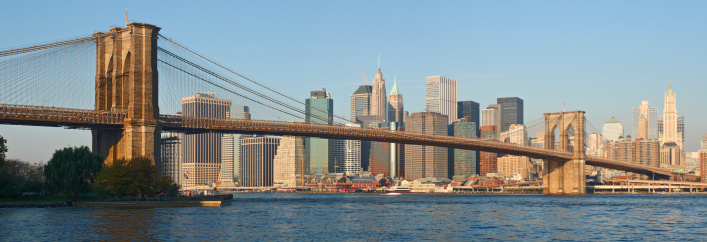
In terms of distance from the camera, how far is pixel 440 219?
191 ft

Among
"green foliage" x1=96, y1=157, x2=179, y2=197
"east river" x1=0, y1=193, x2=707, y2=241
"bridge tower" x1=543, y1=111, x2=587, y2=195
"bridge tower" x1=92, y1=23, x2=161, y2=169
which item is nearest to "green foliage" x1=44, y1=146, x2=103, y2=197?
"green foliage" x1=96, y1=157, x2=179, y2=197

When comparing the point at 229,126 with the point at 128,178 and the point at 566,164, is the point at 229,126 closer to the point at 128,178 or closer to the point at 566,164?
the point at 128,178

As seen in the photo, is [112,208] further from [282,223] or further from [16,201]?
[282,223]

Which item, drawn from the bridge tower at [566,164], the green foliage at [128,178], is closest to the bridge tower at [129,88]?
the green foliage at [128,178]

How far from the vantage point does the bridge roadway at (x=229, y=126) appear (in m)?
66.5

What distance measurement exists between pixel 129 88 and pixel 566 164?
77.6 m

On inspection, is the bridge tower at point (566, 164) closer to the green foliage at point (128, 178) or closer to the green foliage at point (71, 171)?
the green foliage at point (128, 178)

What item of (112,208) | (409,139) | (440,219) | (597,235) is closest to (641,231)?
(597,235)

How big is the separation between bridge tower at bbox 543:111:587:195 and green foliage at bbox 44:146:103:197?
259 feet

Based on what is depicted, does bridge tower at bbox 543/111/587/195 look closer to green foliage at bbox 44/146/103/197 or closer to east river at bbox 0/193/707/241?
east river at bbox 0/193/707/241

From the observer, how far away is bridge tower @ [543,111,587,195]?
124 metres

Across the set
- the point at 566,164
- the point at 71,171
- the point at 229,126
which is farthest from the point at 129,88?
the point at 566,164

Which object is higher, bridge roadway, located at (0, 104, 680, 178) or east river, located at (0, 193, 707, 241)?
bridge roadway, located at (0, 104, 680, 178)

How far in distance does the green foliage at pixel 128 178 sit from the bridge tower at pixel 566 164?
7559 centimetres
